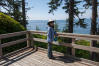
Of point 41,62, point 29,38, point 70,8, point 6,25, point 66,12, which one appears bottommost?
point 41,62

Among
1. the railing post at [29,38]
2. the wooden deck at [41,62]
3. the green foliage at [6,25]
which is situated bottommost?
the wooden deck at [41,62]

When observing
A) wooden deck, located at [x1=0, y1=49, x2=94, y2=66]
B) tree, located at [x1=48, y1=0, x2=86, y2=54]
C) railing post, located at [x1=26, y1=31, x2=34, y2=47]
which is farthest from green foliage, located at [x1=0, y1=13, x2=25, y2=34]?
tree, located at [x1=48, y1=0, x2=86, y2=54]

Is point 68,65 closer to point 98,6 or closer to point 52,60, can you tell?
point 52,60

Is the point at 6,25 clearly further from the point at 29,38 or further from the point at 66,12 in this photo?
the point at 66,12

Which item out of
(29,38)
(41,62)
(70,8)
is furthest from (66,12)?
(41,62)

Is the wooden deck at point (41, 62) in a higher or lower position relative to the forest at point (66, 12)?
lower

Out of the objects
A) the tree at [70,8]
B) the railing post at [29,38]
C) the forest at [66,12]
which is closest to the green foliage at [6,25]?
the forest at [66,12]

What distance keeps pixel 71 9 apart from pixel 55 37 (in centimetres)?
623

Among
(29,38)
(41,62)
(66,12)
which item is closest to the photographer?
(41,62)

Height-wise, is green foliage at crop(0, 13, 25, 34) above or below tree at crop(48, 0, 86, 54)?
below

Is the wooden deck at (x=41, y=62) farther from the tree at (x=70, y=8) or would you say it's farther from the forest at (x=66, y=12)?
the tree at (x=70, y=8)

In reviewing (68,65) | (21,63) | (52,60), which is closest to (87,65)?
(68,65)

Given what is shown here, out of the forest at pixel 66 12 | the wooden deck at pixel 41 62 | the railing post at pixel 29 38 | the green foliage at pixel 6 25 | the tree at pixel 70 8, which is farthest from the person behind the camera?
the tree at pixel 70 8

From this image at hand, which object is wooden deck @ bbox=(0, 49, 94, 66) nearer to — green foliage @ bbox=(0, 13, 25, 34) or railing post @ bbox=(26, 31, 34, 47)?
railing post @ bbox=(26, 31, 34, 47)
